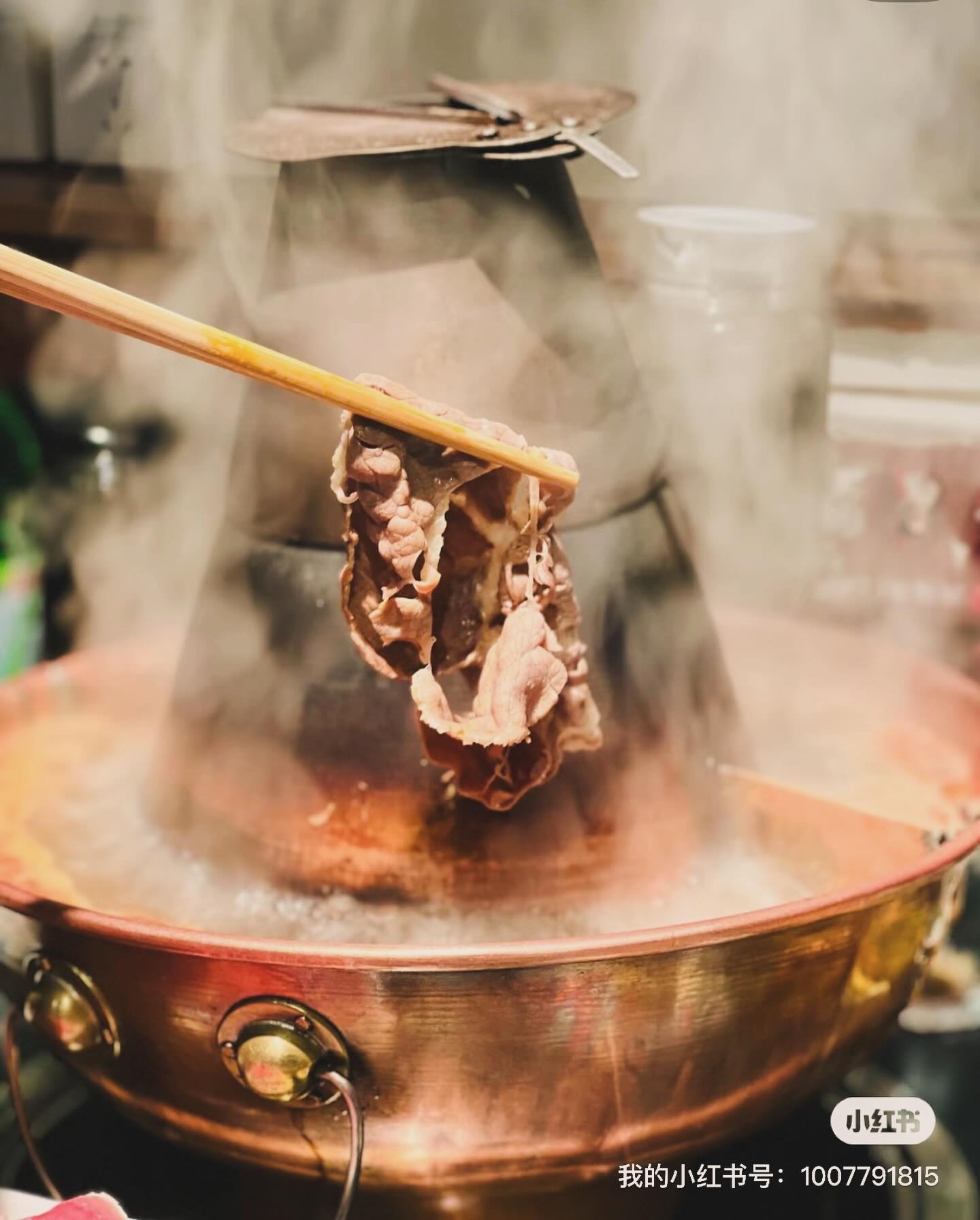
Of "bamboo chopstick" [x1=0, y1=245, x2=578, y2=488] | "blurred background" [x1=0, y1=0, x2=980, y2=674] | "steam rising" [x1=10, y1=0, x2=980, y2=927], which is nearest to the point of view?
"bamboo chopstick" [x1=0, y1=245, x2=578, y2=488]

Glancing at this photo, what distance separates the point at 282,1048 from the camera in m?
1.33

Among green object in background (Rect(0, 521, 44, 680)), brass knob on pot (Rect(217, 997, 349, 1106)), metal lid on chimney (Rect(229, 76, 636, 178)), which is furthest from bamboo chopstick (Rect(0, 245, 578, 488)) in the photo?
green object in background (Rect(0, 521, 44, 680))

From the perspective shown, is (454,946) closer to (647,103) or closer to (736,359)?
(736,359)

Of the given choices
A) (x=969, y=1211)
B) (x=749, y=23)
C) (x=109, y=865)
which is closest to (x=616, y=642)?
(x=109, y=865)

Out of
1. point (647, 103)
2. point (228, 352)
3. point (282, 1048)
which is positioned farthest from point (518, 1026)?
point (647, 103)

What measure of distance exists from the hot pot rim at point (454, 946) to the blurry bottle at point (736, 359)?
1286 mm

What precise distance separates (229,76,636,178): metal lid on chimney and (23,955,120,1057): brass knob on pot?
111cm

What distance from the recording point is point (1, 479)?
341 centimetres

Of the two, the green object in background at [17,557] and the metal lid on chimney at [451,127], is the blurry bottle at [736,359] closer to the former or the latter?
the metal lid on chimney at [451,127]

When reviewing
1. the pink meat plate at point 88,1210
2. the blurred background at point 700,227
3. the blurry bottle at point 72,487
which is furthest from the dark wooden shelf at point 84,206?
the pink meat plate at point 88,1210

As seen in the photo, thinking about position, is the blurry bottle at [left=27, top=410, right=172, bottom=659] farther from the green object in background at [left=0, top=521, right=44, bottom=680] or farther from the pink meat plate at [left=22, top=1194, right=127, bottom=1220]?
the pink meat plate at [left=22, top=1194, right=127, bottom=1220]

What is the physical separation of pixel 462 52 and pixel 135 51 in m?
Answer: 0.81

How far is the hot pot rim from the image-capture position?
1290 mm

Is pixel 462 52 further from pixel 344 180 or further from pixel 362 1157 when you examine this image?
pixel 362 1157
